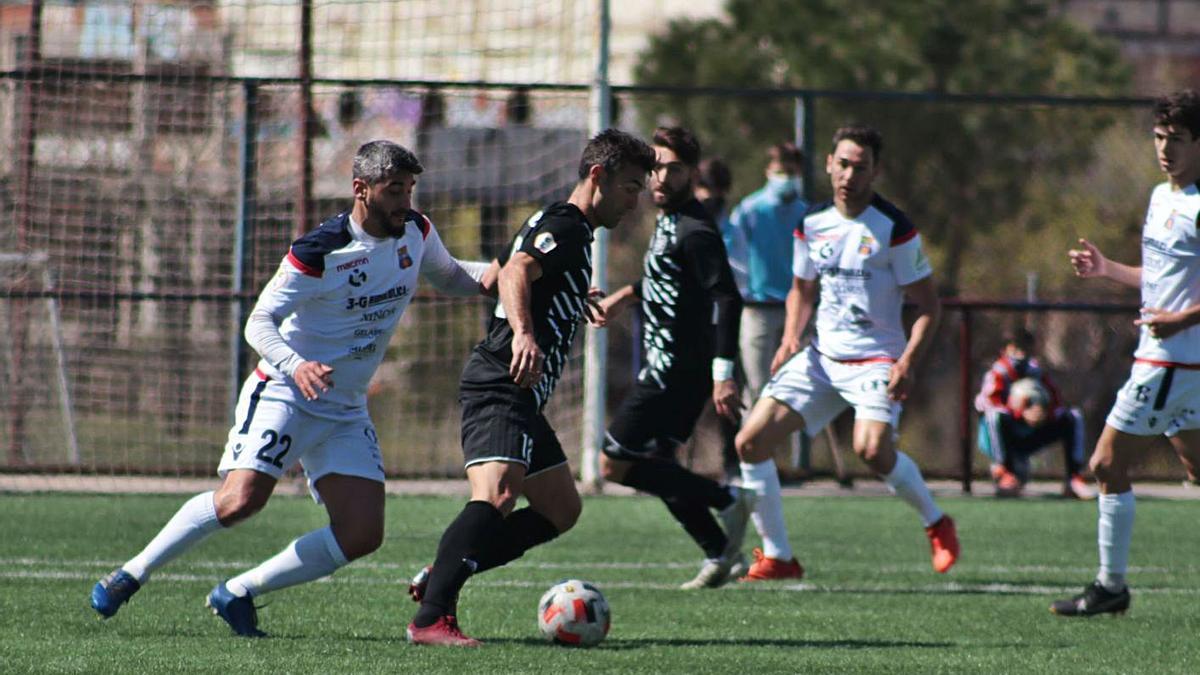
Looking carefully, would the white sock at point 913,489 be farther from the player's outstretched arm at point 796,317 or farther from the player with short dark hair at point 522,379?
the player with short dark hair at point 522,379

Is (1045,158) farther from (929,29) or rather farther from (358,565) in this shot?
(358,565)

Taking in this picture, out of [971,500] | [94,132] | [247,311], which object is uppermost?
[94,132]

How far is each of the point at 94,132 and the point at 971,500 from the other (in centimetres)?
718

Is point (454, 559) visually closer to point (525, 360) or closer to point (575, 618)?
point (575, 618)

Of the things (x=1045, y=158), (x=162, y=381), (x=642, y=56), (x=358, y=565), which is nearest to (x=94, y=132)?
(x=162, y=381)

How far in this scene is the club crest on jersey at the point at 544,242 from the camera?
6.39 m

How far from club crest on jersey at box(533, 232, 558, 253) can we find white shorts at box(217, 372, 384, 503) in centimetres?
95

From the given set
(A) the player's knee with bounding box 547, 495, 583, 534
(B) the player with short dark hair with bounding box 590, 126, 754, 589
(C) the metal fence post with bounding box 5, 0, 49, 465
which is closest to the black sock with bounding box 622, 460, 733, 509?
(B) the player with short dark hair with bounding box 590, 126, 754, 589

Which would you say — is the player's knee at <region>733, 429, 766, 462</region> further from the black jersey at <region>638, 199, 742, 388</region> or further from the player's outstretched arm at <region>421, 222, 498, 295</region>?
the player's outstretched arm at <region>421, 222, 498, 295</region>

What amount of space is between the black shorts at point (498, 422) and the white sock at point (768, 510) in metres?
2.30

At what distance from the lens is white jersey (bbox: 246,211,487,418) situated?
638 cm

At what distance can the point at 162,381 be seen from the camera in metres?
13.9

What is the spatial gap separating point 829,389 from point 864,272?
0.59 meters

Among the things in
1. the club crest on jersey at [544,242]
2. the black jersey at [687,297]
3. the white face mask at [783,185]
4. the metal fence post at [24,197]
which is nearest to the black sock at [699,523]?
the black jersey at [687,297]
